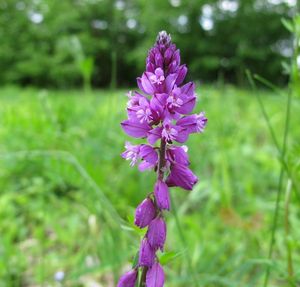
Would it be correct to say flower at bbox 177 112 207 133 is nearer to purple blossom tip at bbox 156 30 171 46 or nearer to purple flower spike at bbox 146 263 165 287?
purple blossom tip at bbox 156 30 171 46

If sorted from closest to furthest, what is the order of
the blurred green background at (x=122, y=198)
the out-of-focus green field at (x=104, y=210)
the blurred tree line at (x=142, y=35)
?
the blurred green background at (x=122, y=198)
the out-of-focus green field at (x=104, y=210)
the blurred tree line at (x=142, y=35)

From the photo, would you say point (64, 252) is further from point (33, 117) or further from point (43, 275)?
point (33, 117)

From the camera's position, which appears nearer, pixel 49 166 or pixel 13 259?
pixel 13 259

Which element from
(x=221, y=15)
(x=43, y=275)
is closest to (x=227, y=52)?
(x=221, y=15)

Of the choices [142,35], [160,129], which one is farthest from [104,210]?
[142,35]

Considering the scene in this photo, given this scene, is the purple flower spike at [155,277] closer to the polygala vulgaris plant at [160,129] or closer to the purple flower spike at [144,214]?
the polygala vulgaris plant at [160,129]

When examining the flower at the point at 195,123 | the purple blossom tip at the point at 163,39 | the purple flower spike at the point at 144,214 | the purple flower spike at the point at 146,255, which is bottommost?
the purple flower spike at the point at 146,255

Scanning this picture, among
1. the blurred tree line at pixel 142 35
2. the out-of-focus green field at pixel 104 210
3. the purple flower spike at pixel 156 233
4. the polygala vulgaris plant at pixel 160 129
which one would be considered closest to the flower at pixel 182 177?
the polygala vulgaris plant at pixel 160 129
